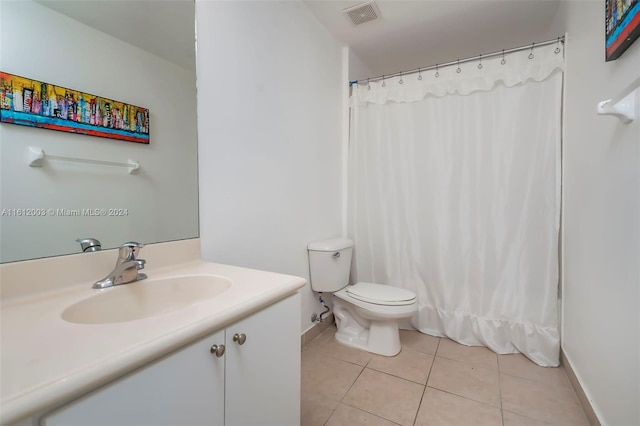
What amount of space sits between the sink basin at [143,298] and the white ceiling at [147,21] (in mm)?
867

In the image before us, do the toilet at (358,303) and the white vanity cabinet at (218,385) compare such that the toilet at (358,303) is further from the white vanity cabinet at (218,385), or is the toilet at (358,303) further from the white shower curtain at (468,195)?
the white vanity cabinet at (218,385)

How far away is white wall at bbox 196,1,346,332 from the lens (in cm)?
129

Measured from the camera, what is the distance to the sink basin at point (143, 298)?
79cm

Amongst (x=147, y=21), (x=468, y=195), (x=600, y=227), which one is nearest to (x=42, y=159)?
(x=147, y=21)

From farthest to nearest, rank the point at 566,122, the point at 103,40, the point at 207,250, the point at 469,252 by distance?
the point at 469,252 → the point at 566,122 → the point at 207,250 → the point at 103,40

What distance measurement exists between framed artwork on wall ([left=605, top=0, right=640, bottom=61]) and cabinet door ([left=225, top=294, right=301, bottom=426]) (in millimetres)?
1363

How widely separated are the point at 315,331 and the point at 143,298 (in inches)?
53.5

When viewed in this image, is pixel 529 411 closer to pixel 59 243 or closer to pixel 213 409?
pixel 213 409

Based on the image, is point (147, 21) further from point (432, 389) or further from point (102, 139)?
point (432, 389)

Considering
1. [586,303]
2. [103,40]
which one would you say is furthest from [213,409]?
[586,303]

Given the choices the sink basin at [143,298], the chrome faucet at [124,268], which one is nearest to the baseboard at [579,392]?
the sink basin at [143,298]

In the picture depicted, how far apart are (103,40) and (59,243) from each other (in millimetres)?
682

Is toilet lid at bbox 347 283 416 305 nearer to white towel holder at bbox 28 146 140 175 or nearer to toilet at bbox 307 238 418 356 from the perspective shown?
toilet at bbox 307 238 418 356

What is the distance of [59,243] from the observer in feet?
2.78
